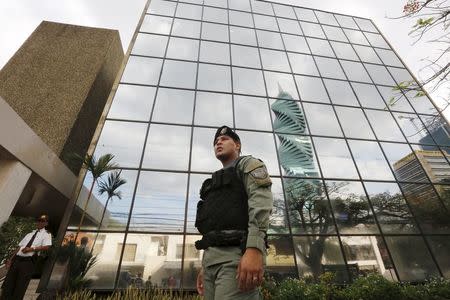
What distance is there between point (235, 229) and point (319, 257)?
5040 mm

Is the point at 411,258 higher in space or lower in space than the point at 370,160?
lower

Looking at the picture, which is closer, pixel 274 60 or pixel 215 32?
pixel 274 60

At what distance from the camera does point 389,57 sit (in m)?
11.5

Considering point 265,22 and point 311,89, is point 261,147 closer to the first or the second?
point 311,89

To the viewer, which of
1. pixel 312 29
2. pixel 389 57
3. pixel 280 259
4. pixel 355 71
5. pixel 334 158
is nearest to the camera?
pixel 280 259

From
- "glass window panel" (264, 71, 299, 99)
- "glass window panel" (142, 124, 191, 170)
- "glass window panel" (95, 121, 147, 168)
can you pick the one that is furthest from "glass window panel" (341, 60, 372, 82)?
"glass window panel" (95, 121, 147, 168)

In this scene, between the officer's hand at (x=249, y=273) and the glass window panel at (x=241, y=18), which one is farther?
the glass window panel at (x=241, y=18)

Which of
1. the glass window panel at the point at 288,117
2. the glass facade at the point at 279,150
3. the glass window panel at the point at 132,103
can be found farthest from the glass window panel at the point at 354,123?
the glass window panel at the point at 132,103

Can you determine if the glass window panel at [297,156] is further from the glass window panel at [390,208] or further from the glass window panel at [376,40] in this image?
the glass window panel at [376,40]

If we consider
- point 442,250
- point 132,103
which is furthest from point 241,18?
point 442,250

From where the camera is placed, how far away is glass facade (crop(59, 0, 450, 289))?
5.66m

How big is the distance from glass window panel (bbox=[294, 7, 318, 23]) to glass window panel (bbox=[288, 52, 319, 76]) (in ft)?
10.5

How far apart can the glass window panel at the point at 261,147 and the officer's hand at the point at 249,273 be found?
5.66 m

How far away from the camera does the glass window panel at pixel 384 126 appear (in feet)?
28.0
